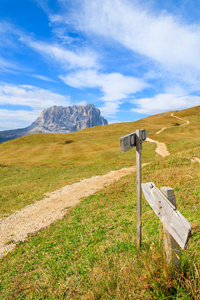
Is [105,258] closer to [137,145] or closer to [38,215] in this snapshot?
[137,145]

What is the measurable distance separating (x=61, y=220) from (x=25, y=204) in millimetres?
6593

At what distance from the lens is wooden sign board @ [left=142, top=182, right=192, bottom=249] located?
8.84ft

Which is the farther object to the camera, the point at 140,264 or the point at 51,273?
the point at 51,273

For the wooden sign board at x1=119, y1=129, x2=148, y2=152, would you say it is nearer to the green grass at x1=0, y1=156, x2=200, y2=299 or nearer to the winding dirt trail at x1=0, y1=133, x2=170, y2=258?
the green grass at x1=0, y1=156, x2=200, y2=299

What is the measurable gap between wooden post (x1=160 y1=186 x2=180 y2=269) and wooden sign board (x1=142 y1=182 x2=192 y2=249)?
111mm

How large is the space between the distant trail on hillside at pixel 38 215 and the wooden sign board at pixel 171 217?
956cm

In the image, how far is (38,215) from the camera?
1367 centimetres

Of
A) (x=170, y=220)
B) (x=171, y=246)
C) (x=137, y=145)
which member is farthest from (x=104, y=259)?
(x=137, y=145)

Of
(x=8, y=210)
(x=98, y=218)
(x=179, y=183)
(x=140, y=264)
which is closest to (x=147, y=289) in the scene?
(x=140, y=264)

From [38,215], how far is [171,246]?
1272cm

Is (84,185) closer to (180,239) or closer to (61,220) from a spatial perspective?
(61,220)

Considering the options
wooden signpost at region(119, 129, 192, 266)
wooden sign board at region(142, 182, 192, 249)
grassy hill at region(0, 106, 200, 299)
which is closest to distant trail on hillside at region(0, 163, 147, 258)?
grassy hill at region(0, 106, 200, 299)

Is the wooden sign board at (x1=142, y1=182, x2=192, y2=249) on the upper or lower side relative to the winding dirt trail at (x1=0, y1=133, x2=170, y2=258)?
upper

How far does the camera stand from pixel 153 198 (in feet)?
11.6
